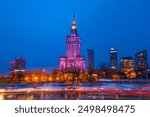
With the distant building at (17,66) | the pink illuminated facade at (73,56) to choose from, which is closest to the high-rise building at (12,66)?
the distant building at (17,66)

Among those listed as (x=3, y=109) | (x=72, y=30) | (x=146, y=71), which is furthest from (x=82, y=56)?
(x=3, y=109)

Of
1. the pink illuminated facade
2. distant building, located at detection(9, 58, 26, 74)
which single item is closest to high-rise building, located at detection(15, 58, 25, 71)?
distant building, located at detection(9, 58, 26, 74)

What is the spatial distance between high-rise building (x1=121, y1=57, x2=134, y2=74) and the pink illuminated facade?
5.79m

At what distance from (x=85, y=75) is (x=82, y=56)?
34.6 ft

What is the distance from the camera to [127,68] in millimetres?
36469

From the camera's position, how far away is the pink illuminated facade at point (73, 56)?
1709 inches

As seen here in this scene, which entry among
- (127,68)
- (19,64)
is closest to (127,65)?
(127,68)

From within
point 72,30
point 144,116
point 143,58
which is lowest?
point 144,116

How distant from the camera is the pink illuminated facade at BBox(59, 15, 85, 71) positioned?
43409 millimetres

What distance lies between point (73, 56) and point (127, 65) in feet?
30.5

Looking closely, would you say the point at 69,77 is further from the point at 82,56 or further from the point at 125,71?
the point at 82,56

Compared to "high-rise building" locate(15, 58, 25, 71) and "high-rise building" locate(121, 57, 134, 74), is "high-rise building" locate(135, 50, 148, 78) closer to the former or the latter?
"high-rise building" locate(121, 57, 134, 74)

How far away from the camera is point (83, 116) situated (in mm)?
6059

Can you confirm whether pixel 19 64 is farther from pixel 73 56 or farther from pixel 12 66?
pixel 73 56
